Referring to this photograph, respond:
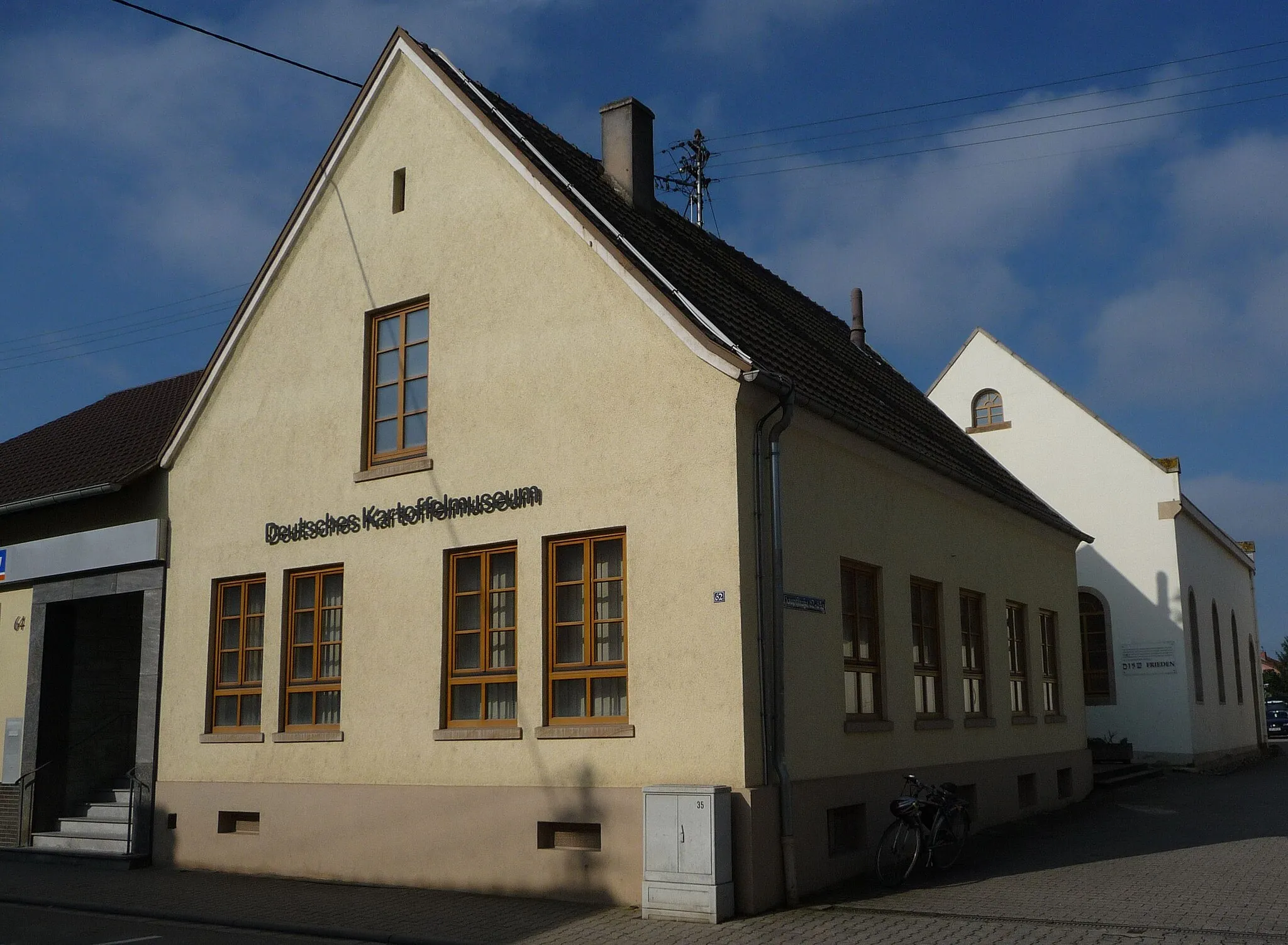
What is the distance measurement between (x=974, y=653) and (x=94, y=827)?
39.2ft

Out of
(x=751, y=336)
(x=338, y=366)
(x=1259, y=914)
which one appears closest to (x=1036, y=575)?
(x=751, y=336)

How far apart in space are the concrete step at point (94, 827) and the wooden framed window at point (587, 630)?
723cm

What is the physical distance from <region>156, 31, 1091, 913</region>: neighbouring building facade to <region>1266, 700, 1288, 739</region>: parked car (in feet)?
153

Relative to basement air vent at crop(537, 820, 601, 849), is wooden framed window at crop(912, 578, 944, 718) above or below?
above

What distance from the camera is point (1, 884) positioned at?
570 inches

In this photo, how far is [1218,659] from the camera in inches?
1235

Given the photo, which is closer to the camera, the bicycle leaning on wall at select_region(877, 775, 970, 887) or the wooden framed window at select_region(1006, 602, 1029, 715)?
the bicycle leaning on wall at select_region(877, 775, 970, 887)

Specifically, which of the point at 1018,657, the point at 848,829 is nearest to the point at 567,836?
the point at 848,829

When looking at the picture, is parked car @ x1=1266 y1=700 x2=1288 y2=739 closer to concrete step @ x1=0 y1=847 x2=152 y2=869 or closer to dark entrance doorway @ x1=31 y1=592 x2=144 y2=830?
dark entrance doorway @ x1=31 y1=592 x2=144 y2=830

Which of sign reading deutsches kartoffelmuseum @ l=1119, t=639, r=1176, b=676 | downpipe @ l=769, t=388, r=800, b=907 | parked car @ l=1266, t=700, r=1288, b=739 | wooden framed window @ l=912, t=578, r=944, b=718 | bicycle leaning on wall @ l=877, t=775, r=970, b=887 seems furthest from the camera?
parked car @ l=1266, t=700, r=1288, b=739

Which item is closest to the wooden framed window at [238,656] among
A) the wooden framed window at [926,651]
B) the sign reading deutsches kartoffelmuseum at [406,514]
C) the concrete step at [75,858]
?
the sign reading deutsches kartoffelmuseum at [406,514]

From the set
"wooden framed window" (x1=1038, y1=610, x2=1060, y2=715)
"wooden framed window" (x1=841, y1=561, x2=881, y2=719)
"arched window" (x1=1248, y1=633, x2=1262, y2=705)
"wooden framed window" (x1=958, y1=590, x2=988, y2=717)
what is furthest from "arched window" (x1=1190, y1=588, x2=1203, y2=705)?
"wooden framed window" (x1=841, y1=561, x2=881, y2=719)

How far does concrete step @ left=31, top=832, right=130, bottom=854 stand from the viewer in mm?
16312

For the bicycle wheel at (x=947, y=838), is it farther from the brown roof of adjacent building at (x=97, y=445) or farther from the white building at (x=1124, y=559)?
the white building at (x=1124, y=559)
